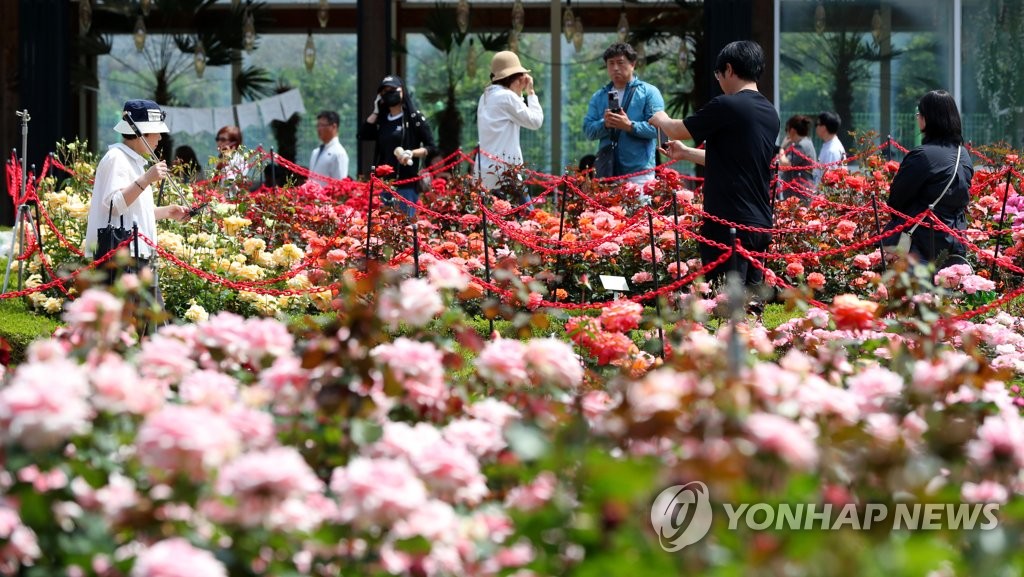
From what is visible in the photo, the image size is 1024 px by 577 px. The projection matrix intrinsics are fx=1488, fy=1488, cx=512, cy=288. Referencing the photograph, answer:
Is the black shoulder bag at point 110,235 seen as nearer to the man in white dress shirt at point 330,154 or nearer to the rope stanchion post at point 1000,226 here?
the rope stanchion post at point 1000,226

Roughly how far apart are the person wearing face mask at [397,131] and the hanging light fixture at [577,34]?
16.3ft

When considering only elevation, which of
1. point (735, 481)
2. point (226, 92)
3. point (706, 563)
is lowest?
point (706, 563)

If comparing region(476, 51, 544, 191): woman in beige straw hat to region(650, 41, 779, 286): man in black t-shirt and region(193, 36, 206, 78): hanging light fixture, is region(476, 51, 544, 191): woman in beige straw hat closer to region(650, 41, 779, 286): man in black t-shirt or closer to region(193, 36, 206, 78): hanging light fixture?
region(650, 41, 779, 286): man in black t-shirt

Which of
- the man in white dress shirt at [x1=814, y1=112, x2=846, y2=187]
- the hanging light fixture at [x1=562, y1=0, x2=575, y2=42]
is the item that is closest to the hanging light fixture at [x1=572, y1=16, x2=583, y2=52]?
the hanging light fixture at [x1=562, y1=0, x2=575, y2=42]

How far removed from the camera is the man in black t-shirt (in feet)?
22.0

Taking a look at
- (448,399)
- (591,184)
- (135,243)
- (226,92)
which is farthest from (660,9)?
(448,399)

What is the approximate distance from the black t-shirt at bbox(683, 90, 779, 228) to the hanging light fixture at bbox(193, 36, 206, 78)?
9.54m

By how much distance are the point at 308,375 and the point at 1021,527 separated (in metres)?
1.30

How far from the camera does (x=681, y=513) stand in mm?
2473

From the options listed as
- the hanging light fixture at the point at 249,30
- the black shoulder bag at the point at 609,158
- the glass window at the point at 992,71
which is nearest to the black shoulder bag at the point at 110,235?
the black shoulder bag at the point at 609,158

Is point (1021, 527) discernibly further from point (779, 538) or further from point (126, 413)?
point (126, 413)

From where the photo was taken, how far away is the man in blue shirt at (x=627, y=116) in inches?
361

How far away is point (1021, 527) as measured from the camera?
7.44 feet

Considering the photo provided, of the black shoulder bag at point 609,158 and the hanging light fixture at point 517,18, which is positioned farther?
the hanging light fixture at point 517,18
